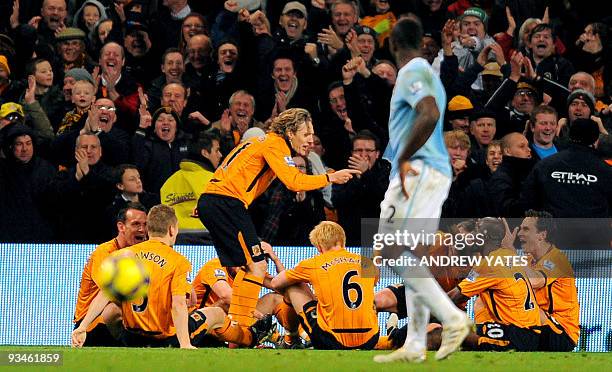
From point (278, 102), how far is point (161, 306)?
5182 mm

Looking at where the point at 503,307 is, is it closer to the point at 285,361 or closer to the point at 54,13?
the point at 285,361

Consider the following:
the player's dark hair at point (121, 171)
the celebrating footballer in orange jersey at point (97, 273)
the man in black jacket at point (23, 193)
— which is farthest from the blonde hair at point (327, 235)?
the man in black jacket at point (23, 193)

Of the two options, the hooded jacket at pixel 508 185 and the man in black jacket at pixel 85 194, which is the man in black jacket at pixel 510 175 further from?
the man in black jacket at pixel 85 194

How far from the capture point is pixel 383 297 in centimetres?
1294

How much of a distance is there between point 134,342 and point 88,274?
3.46ft

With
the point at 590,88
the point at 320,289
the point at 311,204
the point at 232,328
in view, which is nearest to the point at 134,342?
the point at 232,328

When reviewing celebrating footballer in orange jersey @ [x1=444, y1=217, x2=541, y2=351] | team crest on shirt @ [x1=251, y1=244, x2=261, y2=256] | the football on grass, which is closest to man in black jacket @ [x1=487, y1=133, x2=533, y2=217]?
celebrating footballer in orange jersey @ [x1=444, y1=217, x2=541, y2=351]

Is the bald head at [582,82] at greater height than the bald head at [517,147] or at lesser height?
greater

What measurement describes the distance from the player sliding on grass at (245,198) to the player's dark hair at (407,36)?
292cm

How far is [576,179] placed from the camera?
13.7 metres

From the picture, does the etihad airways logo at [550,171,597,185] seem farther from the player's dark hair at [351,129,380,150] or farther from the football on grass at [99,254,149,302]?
the football on grass at [99,254,149,302]

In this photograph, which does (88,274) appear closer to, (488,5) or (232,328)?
(232,328)

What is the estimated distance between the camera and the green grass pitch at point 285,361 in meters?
9.52

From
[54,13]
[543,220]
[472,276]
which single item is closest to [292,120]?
[472,276]
